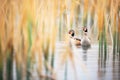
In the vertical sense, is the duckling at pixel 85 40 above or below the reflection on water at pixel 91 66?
above

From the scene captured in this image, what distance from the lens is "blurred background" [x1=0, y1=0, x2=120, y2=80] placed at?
1980 millimetres

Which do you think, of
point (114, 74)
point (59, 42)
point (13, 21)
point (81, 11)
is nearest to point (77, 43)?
point (59, 42)

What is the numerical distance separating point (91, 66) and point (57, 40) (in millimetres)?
418

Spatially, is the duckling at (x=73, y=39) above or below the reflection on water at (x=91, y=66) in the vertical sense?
above

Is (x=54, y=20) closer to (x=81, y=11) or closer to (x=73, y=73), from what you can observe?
(x=81, y=11)

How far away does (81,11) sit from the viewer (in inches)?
81.6

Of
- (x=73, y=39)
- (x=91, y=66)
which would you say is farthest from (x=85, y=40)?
(x=91, y=66)

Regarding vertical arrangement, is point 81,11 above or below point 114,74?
above

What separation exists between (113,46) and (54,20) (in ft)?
2.12

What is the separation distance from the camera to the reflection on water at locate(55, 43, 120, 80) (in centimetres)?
204

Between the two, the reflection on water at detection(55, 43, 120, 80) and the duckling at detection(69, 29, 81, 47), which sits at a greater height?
the duckling at detection(69, 29, 81, 47)

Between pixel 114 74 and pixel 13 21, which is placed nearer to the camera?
pixel 13 21

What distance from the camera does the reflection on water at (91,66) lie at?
6.70ft

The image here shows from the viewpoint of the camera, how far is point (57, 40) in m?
2.03
